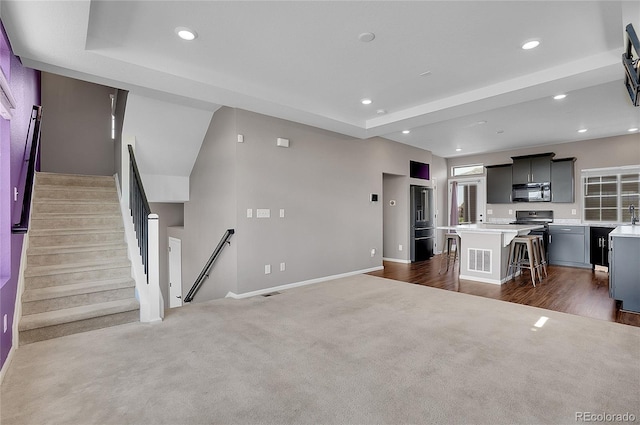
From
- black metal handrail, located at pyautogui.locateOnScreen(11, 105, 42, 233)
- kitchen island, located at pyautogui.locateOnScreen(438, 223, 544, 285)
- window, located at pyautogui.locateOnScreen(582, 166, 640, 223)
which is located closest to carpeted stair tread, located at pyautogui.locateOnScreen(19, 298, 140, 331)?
black metal handrail, located at pyautogui.locateOnScreen(11, 105, 42, 233)

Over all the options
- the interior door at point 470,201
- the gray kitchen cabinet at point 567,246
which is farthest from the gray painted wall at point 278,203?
the gray kitchen cabinet at point 567,246

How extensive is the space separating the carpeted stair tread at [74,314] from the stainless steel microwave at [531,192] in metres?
8.19

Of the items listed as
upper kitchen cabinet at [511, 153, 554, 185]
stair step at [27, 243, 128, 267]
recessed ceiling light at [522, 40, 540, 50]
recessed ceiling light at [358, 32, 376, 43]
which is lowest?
stair step at [27, 243, 128, 267]

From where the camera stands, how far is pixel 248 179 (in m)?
4.55

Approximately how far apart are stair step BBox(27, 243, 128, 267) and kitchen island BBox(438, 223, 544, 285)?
538cm

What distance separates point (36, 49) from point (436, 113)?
4568mm

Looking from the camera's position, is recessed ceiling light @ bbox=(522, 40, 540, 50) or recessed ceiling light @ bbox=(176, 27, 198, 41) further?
recessed ceiling light @ bbox=(522, 40, 540, 50)

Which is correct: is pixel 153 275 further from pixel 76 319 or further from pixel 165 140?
pixel 165 140

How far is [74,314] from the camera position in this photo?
3148 mm

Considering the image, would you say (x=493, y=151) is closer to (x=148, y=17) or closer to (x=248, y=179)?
(x=248, y=179)

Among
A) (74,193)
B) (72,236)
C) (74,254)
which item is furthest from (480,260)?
(74,193)

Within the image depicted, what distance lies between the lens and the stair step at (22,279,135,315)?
123 inches

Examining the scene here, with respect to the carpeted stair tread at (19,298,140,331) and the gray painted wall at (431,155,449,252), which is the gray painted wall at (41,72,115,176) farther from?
the gray painted wall at (431,155,449,252)

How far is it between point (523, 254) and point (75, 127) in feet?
29.6
